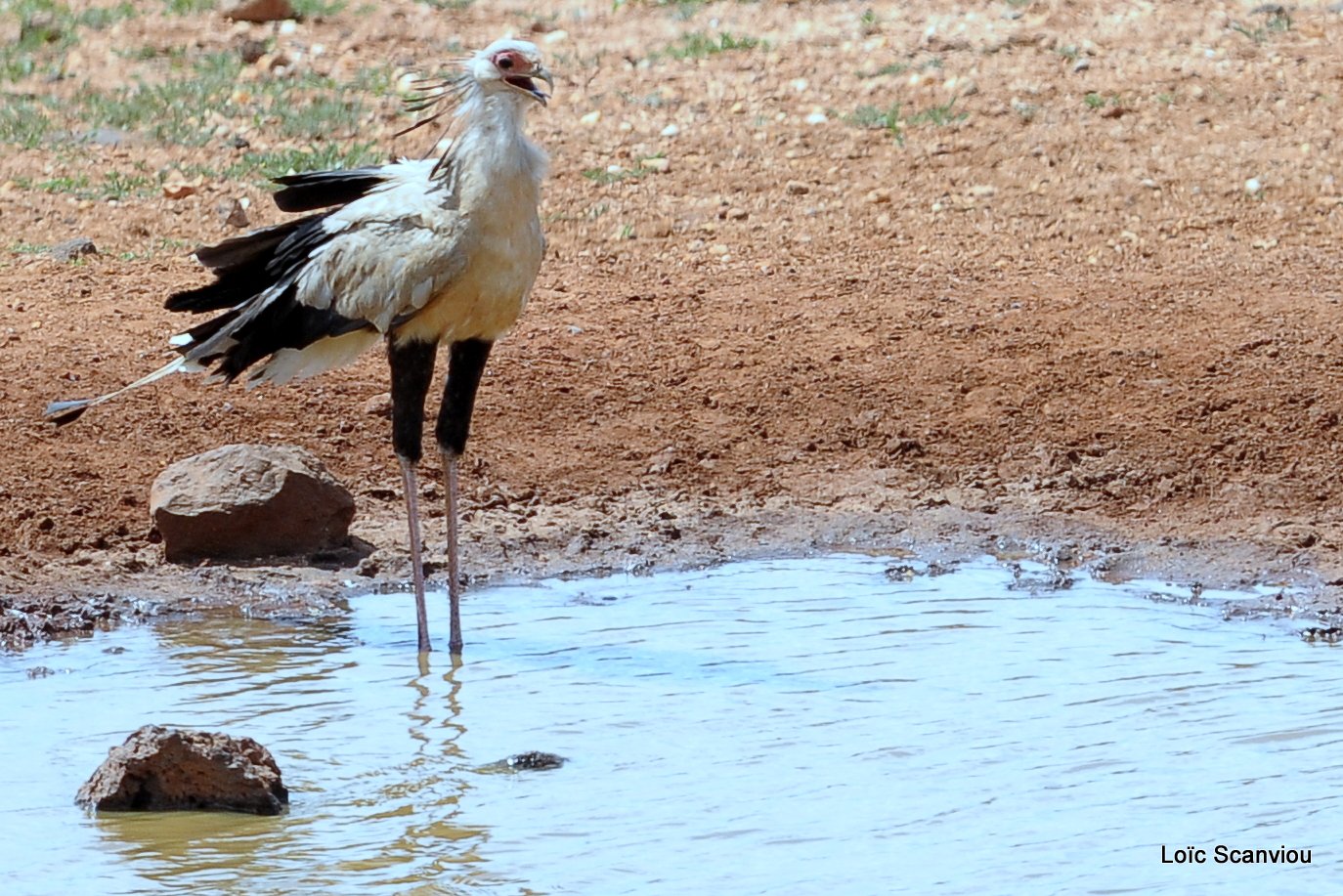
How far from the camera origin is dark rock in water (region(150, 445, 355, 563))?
670 centimetres

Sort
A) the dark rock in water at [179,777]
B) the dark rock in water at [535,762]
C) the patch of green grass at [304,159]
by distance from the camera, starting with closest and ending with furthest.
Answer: the dark rock in water at [179,777], the dark rock in water at [535,762], the patch of green grass at [304,159]

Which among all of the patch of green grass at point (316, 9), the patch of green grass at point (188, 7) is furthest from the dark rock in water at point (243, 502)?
the patch of green grass at point (188, 7)

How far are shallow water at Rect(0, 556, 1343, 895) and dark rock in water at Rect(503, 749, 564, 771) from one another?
6cm

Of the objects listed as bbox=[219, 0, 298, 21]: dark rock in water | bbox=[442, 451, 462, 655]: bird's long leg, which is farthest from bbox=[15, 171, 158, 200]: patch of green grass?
bbox=[442, 451, 462, 655]: bird's long leg

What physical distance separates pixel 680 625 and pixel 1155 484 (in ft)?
6.81

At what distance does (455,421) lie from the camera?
6262mm

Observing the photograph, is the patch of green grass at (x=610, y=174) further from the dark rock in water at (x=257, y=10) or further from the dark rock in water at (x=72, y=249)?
the dark rock in water at (x=257, y=10)

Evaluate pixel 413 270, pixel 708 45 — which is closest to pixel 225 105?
pixel 708 45

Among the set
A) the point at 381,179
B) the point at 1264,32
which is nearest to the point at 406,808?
the point at 381,179

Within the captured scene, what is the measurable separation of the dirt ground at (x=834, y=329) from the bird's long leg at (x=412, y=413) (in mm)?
552

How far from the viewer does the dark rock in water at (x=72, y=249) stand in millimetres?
9461

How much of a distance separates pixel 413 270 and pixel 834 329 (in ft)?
10.7

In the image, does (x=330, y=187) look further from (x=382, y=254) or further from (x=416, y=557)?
(x=416, y=557)

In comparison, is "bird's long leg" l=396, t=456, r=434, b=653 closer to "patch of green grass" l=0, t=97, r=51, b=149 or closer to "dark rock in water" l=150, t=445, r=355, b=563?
"dark rock in water" l=150, t=445, r=355, b=563
